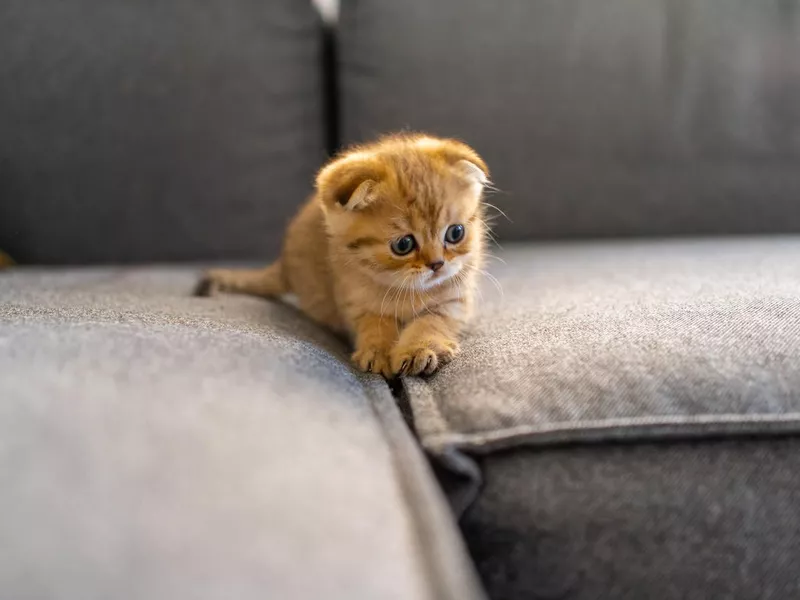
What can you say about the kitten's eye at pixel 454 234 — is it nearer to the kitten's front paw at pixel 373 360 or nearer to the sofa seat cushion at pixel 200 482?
the kitten's front paw at pixel 373 360

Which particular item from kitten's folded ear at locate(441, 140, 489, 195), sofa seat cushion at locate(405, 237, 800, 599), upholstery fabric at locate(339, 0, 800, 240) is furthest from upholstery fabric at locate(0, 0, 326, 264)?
sofa seat cushion at locate(405, 237, 800, 599)

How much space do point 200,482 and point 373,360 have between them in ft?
1.33

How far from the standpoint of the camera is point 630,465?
0.62m

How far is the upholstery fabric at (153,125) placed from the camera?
1519 mm

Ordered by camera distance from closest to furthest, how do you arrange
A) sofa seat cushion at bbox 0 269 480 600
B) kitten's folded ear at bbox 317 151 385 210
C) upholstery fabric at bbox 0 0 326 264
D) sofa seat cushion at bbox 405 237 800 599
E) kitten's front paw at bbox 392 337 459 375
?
sofa seat cushion at bbox 0 269 480 600 → sofa seat cushion at bbox 405 237 800 599 → kitten's front paw at bbox 392 337 459 375 → kitten's folded ear at bbox 317 151 385 210 → upholstery fabric at bbox 0 0 326 264

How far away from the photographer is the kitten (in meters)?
0.98

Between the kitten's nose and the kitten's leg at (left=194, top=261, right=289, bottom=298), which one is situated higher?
the kitten's nose

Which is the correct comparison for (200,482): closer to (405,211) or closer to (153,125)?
(405,211)

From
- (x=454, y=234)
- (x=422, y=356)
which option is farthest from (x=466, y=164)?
(x=422, y=356)

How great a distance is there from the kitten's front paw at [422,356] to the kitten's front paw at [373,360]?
17 millimetres

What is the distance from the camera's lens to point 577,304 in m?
1.01

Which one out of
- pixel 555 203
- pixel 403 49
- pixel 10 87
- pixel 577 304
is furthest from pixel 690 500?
pixel 10 87

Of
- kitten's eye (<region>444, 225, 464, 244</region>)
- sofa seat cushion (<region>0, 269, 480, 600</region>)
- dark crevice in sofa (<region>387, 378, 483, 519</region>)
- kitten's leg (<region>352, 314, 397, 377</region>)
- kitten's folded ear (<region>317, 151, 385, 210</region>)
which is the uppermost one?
kitten's folded ear (<region>317, 151, 385, 210</region>)

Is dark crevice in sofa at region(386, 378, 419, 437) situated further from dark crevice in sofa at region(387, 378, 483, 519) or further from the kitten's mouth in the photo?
the kitten's mouth
